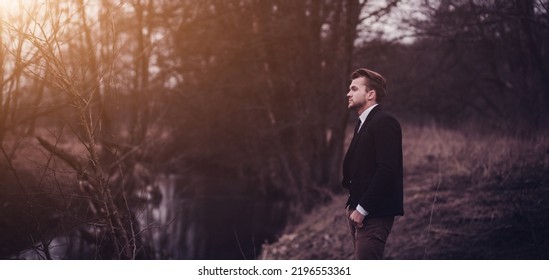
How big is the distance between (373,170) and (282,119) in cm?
938

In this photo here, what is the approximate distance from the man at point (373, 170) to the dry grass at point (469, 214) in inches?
67.1

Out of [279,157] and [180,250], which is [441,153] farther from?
[180,250]

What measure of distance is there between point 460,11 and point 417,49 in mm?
3097

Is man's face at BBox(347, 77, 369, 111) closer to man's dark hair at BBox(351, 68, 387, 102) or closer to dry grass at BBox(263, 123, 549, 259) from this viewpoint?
man's dark hair at BBox(351, 68, 387, 102)

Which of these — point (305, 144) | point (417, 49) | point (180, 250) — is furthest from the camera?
point (305, 144)

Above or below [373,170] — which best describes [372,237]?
below

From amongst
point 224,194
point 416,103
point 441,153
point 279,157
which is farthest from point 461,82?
point 224,194

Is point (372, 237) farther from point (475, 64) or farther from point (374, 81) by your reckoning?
point (475, 64)

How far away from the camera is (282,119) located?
1323cm

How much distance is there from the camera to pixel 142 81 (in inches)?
416

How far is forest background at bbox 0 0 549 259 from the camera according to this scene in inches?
282

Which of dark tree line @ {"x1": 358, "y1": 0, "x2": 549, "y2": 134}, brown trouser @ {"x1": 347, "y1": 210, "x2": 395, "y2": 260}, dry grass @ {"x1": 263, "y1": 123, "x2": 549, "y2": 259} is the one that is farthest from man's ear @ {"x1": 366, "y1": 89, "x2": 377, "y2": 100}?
dark tree line @ {"x1": 358, "y1": 0, "x2": 549, "y2": 134}

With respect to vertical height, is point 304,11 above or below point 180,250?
above

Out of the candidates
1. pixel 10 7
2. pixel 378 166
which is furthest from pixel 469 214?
pixel 10 7
